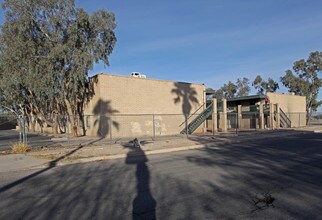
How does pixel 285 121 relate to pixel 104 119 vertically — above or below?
below

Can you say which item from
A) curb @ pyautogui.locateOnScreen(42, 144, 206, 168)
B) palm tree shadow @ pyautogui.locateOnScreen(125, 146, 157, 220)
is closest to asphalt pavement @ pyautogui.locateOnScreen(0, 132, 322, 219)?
palm tree shadow @ pyautogui.locateOnScreen(125, 146, 157, 220)

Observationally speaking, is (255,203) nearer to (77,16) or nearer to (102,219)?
(102,219)

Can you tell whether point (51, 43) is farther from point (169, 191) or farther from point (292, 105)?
point (292, 105)

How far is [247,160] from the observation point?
12273 mm

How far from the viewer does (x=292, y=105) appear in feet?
160

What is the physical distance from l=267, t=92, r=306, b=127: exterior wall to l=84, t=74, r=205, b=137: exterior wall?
1610cm

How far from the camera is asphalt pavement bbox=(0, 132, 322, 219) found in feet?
18.9

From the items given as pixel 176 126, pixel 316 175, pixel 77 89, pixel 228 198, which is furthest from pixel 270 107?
pixel 228 198

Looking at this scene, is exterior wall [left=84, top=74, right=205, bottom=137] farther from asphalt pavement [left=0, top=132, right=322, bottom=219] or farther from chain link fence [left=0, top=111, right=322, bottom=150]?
asphalt pavement [left=0, top=132, right=322, bottom=219]

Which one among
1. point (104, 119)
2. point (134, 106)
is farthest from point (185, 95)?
point (104, 119)

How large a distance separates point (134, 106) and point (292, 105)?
101 ft

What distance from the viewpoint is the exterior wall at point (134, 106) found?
91.8 feet

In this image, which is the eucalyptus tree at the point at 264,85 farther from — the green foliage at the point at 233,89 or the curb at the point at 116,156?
the curb at the point at 116,156

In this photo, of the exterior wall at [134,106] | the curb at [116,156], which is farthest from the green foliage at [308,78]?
the curb at [116,156]
